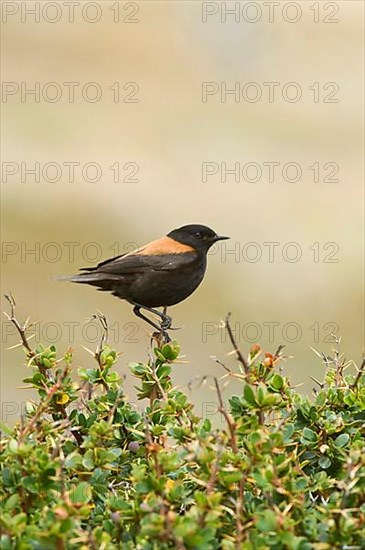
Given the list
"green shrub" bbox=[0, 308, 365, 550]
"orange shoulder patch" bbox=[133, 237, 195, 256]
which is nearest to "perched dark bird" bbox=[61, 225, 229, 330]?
"orange shoulder patch" bbox=[133, 237, 195, 256]

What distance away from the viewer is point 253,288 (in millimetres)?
15625

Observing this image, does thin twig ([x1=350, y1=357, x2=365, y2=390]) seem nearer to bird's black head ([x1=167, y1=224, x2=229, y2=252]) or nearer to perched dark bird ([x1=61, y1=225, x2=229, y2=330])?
perched dark bird ([x1=61, y1=225, x2=229, y2=330])

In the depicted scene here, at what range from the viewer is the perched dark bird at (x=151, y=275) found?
5.74m

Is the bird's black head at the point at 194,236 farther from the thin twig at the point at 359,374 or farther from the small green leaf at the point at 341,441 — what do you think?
the small green leaf at the point at 341,441

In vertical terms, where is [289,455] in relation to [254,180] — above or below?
below

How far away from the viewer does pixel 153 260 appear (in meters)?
5.84

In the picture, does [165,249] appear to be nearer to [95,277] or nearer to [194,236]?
[194,236]

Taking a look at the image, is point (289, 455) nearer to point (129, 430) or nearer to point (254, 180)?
point (129, 430)

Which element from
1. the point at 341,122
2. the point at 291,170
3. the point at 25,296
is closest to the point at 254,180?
the point at 291,170

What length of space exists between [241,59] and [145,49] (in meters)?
2.28

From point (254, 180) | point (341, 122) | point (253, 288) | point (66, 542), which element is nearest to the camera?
point (66, 542)

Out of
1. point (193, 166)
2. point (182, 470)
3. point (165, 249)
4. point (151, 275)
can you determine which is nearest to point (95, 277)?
point (151, 275)

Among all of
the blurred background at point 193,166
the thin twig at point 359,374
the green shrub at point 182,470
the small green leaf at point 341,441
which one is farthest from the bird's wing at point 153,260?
the blurred background at point 193,166

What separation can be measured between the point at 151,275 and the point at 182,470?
9.52 ft
